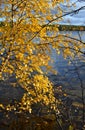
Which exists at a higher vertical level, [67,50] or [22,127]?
[67,50]

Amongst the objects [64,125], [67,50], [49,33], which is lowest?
[64,125]

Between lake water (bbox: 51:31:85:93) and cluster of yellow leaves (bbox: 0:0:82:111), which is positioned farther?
lake water (bbox: 51:31:85:93)

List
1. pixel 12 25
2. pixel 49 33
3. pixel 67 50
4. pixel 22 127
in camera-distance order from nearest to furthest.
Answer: pixel 12 25
pixel 67 50
pixel 49 33
pixel 22 127

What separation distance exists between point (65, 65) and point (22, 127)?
65.8 feet

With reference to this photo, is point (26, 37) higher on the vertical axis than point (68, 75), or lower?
lower

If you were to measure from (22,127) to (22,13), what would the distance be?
5129mm

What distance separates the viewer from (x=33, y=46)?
11602mm

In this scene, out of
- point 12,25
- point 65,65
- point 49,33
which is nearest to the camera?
point 12,25

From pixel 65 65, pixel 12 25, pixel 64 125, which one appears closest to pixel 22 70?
pixel 12 25

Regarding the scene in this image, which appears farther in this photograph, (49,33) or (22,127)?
(22,127)

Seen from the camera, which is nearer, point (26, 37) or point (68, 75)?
point (26, 37)

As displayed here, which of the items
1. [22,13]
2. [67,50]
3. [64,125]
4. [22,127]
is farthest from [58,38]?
[64,125]

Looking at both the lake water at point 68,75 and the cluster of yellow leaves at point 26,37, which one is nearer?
the cluster of yellow leaves at point 26,37

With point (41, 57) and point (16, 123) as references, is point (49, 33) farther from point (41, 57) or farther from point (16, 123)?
point (16, 123)
